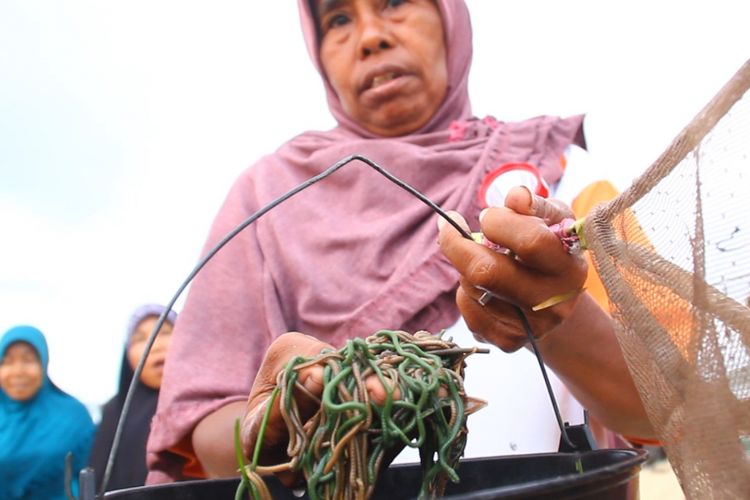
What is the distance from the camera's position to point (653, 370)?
73cm

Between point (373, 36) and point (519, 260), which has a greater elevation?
point (373, 36)

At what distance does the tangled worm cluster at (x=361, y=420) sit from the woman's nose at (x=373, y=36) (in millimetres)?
880

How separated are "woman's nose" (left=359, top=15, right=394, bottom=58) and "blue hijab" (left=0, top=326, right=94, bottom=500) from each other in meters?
2.20

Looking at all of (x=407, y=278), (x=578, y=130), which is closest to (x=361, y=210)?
(x=407, y=278)

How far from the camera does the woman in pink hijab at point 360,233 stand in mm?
1306

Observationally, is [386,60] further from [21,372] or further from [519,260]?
[21,372]

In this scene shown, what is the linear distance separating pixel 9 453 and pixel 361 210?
214 cm

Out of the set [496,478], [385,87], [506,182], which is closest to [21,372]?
[385,87]

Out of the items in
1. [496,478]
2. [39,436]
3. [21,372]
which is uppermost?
[21,372]

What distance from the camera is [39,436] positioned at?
3.00 metres

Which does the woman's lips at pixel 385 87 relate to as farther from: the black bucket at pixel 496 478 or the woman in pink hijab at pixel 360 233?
the black bucket at pixel 496 478

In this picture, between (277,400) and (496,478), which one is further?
(496,478)

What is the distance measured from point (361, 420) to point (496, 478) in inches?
11.9

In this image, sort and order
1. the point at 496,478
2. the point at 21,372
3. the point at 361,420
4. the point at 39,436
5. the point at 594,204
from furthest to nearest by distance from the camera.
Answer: the point at 21,372, the point at 39,436, the point at 594,204, the point at 496,478, the point at 361,420
